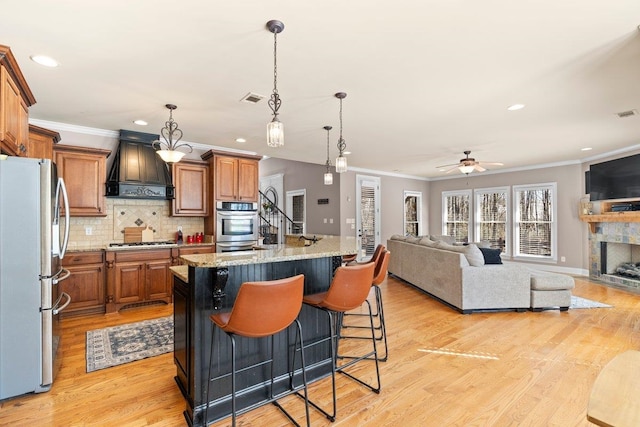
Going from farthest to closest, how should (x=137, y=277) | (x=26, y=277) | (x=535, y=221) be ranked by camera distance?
(x=535, y=221) < (x=137, y=277) < (x=26, y=277)

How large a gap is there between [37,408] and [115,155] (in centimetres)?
344

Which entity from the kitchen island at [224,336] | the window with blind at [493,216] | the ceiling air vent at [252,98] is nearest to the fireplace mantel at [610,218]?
the window with blind at [493,216]

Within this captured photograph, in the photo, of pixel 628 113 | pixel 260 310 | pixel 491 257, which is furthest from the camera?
pixel 491 257

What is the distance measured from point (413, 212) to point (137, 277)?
300 inches

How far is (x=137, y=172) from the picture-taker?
4.47 m

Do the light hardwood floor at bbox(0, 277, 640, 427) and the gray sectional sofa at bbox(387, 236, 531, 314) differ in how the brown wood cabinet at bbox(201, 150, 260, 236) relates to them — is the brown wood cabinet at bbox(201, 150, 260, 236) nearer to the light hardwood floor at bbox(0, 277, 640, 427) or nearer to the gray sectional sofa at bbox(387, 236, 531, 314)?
the light hardwood floor at bbox(0, 277, 640, 427)

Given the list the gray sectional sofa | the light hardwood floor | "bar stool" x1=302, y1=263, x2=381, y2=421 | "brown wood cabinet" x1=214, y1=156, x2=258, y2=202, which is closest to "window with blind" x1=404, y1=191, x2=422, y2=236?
the gray sectional sofa

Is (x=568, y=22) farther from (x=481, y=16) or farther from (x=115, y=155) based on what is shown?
(x=115, y=155)

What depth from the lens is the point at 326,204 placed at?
25.6ft

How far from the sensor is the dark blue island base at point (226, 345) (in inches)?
76.7

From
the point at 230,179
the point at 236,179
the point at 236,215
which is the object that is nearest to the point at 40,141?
the point at 230,179

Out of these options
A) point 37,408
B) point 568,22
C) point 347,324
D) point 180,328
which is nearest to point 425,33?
point 568,22

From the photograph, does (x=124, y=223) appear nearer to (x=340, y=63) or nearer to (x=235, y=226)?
(x=235, y=226)

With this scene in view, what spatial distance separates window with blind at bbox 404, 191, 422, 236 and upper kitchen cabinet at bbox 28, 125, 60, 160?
7970 millimetres
